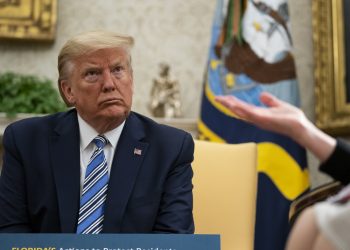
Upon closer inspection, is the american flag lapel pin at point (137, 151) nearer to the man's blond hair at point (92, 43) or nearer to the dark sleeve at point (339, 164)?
the man's blond hair at point (92, 43)

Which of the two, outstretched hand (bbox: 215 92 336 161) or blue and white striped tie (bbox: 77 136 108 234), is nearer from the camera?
outstretched hand (bbox: 215 92 336 161)

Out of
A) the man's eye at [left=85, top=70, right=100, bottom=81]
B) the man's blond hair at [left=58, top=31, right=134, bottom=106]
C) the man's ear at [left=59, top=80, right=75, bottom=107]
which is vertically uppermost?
the man's blond hair at [left=58, top=31, right=134, bottom=106]

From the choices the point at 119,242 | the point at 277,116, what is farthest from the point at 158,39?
the point at 277,116

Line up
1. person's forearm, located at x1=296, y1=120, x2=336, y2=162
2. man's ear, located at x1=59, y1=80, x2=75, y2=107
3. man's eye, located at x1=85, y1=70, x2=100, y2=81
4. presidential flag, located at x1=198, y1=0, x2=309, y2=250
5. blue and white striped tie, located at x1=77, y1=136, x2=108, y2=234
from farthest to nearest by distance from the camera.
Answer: presidential flag, located at x1=198, y1=0, x2=309, y2=250
man's ear, located at x1=59, y1=80, x2=75, y2=107
man's eye, located at x1=85, y1=70, x2=100, y2=81
blue and white striped tie, located at x1=77, y1=136, x2=108, y2=234
person's forearm, located at x1=296, y1=120, x2=336, y2=162

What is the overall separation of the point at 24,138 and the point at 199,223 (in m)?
0.92

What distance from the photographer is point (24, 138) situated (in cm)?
263

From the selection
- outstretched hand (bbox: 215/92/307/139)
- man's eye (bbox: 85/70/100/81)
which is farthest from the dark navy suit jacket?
outstretched hand (bbox: 215/92/307/139)

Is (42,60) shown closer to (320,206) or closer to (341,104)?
(341,104)

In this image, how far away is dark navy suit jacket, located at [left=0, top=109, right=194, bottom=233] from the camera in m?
2.37

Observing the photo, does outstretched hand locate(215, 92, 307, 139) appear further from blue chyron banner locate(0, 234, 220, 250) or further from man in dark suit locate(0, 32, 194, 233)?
man in dark suit locate(0, 32, 194, 233)

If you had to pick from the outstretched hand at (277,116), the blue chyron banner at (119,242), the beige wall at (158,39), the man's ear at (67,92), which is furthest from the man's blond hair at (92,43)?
the beige wall at (158,39)

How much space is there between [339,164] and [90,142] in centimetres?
191

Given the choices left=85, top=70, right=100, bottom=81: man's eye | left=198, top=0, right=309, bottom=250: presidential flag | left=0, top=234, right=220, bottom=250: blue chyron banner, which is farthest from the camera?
left=198, top=0, right=309, bottom=250: presidential flag

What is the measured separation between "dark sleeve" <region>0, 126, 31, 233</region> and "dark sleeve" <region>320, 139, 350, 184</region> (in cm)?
189
